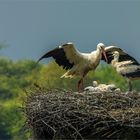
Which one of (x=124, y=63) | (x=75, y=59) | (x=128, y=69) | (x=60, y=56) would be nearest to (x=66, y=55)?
(x=60, y=56)

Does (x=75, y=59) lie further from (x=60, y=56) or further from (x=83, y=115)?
(x=83, y=115)

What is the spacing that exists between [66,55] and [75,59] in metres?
0.37

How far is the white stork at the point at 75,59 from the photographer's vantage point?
17984 millimetres

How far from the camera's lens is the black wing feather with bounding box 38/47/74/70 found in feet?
58.6

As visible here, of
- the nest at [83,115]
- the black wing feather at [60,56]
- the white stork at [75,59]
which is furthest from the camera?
the white stork at [75,59]

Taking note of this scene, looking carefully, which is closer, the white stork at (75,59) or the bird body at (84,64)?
the white stork at (75,59)

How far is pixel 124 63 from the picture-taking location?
17688 millimetres

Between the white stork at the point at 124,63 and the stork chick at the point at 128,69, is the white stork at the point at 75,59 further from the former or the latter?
the stork chick at the point at 128,69

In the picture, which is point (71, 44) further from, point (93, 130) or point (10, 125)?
point (10, 125)

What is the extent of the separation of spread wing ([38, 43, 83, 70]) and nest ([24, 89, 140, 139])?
8.70 ft

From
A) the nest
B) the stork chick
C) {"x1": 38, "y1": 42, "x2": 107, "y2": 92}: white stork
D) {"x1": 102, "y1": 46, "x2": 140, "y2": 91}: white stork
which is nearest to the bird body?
{"x1": 38, "y1": 42, "x2": 107, "y2": 92}: white stork

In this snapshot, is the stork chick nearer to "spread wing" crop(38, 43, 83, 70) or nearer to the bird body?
the bird body

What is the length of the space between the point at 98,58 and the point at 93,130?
4468 mm

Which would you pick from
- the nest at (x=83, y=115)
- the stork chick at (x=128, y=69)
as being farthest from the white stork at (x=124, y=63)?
the nest at (x=83, y=115)
